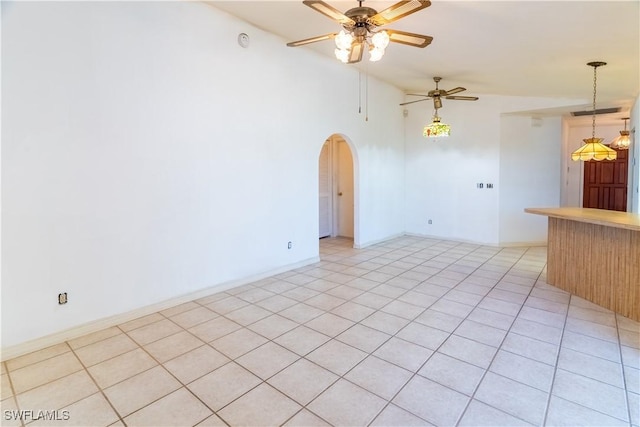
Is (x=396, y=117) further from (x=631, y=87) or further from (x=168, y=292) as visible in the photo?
(x=168, y=292)

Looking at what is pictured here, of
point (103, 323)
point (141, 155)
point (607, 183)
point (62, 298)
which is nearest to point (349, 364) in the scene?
point (103, 323)

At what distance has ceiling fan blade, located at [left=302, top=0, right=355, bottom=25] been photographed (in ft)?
7.41

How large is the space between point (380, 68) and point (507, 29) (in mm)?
2594

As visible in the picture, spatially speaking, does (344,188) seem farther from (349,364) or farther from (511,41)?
(349,364)

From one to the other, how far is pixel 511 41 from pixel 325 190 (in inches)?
184

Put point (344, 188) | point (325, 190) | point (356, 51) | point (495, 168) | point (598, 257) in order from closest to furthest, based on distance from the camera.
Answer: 1. point (356, 51)
2. point (598, 257)
3. point (495, 168)
4. point (325, 190)
5. point (344, 188)

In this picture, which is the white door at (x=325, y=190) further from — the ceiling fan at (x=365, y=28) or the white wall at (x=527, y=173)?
the ceiling fan at (x=365, y=28)

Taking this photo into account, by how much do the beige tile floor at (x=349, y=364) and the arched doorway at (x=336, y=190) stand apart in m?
3.58

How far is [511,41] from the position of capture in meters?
3.34

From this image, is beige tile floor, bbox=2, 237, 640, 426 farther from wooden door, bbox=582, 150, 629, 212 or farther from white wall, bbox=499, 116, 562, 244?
wooden door, bbox=582, 150, 629, 212

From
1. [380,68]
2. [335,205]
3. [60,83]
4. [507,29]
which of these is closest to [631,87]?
[507,29]

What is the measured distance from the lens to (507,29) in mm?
3086

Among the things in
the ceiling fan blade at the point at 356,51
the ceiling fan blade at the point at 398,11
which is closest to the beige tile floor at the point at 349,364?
the ceiling fan blade at the point at 356,51

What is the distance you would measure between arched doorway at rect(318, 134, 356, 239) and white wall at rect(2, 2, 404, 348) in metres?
2.27
